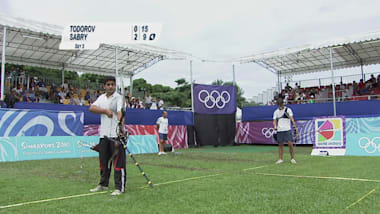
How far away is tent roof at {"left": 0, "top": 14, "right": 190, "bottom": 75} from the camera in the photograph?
18511mm

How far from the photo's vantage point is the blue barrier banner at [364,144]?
11797 millimetres

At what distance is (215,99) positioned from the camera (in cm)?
2241

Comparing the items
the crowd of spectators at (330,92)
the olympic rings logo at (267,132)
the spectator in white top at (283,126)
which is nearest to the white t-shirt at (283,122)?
the spectator in white top at (283,126)

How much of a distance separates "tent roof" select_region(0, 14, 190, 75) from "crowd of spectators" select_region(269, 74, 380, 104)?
957 cm

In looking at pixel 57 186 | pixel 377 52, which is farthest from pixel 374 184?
pixel 377 52

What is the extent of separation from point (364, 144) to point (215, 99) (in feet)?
38.0

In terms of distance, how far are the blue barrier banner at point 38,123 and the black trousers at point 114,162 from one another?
9.18 metres

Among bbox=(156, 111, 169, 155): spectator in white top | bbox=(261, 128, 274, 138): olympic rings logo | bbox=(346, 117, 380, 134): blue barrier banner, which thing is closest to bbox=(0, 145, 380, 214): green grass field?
bbox=(156, 111, 169, 155): spectator in white top

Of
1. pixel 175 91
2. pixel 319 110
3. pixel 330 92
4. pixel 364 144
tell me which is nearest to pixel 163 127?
pixel 364 144

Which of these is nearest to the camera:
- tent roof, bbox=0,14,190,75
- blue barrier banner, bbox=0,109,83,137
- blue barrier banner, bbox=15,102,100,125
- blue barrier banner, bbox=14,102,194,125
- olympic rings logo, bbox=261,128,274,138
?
blue barrier banner, bbox=0,109,83,137

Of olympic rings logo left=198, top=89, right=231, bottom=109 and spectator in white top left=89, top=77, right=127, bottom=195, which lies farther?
olympic rings logo left=198, top=89, right=231, bottom=109

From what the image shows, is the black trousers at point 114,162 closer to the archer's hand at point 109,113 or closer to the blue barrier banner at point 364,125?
the archer's hand at point 109,113

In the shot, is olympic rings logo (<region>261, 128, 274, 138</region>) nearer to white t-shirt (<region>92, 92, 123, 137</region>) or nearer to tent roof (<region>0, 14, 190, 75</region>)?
tent roof (<region>0, 14, 190, 75</region>)

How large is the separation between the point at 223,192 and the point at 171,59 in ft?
65.5
